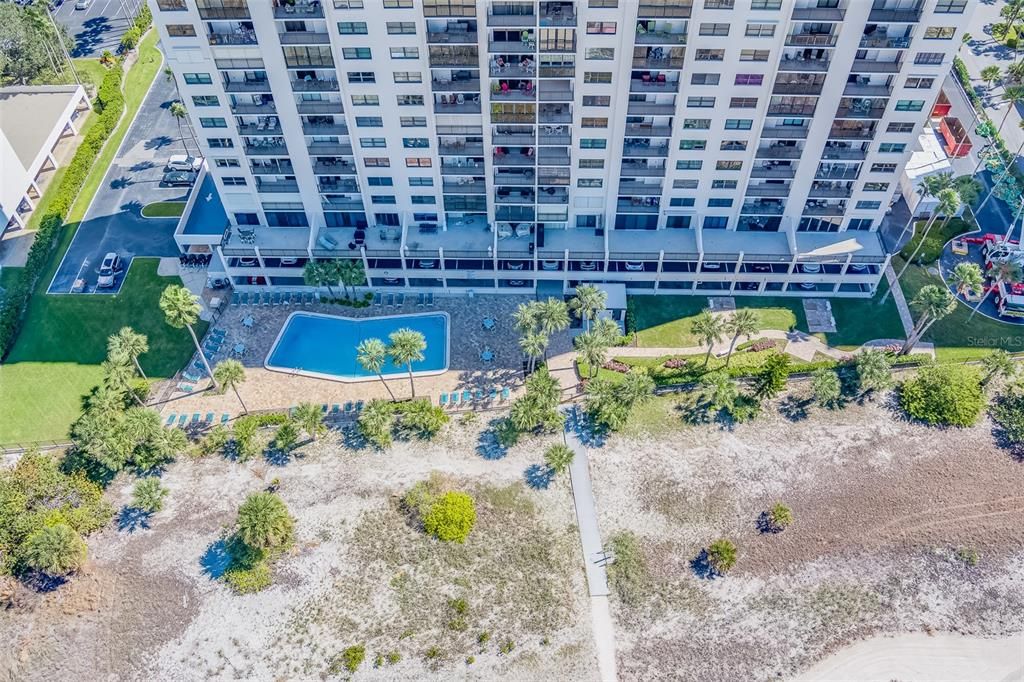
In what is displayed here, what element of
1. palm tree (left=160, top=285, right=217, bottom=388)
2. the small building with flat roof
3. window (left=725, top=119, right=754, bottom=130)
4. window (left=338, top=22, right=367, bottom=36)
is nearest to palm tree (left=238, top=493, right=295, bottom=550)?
palm tree (left=160, top=285, right=217, bottom=388)

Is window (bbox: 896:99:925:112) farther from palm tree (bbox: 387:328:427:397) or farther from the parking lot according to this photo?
the parking lot

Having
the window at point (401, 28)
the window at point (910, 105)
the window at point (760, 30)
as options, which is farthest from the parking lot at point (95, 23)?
the window at point (910, 105)

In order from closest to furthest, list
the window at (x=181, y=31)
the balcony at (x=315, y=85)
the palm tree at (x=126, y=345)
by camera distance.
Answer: the window at (x=181, y=31) → the palm tree at (x=126, y=345) → the balcony at (x=315, y=85)

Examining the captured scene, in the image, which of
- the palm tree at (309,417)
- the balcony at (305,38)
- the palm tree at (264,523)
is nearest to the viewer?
the palm tree at (264,523)

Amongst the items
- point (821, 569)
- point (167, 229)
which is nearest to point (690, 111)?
point (821, 569)

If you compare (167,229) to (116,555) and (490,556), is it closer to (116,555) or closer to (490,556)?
(116,555)

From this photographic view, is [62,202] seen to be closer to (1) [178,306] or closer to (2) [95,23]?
(1) [178,306]

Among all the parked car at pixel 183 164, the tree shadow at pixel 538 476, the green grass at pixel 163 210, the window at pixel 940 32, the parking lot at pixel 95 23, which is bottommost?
the tree shadow at pixel 538 476

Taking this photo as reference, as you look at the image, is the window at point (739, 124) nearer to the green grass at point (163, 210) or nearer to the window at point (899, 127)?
the window at point (899, 127)
